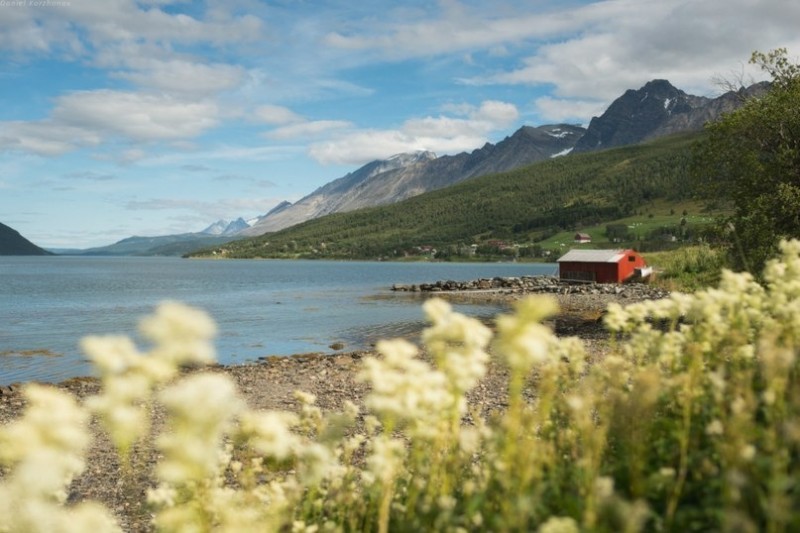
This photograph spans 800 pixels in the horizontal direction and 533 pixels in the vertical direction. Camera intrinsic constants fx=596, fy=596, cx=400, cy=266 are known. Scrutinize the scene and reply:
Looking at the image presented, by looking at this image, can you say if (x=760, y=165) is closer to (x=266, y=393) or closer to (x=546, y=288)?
(x=266, y=393)

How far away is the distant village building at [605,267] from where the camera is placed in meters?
85.2

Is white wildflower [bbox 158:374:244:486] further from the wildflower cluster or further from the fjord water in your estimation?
the fjord water

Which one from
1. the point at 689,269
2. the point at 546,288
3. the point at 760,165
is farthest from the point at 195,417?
the point at 546,288

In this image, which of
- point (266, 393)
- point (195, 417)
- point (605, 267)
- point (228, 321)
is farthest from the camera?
point (605, 267)

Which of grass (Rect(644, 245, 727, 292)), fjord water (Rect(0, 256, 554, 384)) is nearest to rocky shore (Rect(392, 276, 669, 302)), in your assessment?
grass (Rect(644, 245, 727, 292))

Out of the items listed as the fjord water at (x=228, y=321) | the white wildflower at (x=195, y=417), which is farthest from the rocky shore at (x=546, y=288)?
the white wildflower at (x=195, y=417)

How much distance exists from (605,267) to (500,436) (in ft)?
285

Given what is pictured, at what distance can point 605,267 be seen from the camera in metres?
87.2

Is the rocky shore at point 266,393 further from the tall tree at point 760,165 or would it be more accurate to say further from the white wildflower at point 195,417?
the tall tree at point 760,165

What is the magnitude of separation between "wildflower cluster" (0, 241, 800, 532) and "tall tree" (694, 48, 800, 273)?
25070 mm

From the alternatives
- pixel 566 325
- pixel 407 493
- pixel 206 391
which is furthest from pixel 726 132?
pixel 206 391

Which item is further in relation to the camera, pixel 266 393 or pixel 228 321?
pixel 228 321

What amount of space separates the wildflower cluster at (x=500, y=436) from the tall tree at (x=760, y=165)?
25070mm

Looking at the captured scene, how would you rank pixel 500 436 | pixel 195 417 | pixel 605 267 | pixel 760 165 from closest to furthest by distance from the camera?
pixel 195 417 < pixel 500 436 < pixel 760 165 < pixel 605 267
